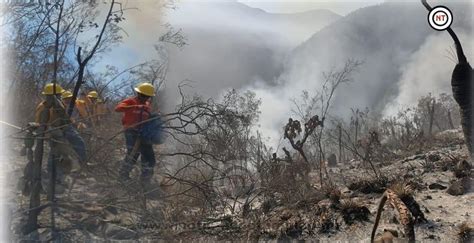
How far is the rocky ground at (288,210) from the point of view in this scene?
5113mm

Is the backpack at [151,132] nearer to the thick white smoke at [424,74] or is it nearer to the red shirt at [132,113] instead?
the red shirt at [132,113]

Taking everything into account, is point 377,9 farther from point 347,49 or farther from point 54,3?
point 54,3

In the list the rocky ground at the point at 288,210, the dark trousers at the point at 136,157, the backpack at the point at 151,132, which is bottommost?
the rocky ground at the point at 288,210

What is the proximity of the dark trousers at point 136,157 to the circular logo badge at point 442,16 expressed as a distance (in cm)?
389

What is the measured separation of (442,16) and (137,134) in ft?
14.1

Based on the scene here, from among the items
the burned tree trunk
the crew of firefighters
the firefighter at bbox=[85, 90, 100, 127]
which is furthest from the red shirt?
the burned tree trunk

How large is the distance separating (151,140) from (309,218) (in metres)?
2.93

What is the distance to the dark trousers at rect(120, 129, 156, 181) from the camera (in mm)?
5217

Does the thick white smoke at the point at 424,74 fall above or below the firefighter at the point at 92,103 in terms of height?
above

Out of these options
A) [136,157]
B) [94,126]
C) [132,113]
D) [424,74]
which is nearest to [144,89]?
[132,113]

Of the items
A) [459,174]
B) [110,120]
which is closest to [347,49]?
[459,174]

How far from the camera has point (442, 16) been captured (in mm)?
6715

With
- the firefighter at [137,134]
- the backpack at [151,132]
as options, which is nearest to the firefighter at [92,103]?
the firefighter at [137,134]

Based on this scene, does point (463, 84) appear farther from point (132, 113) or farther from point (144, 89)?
point (132, 113)
